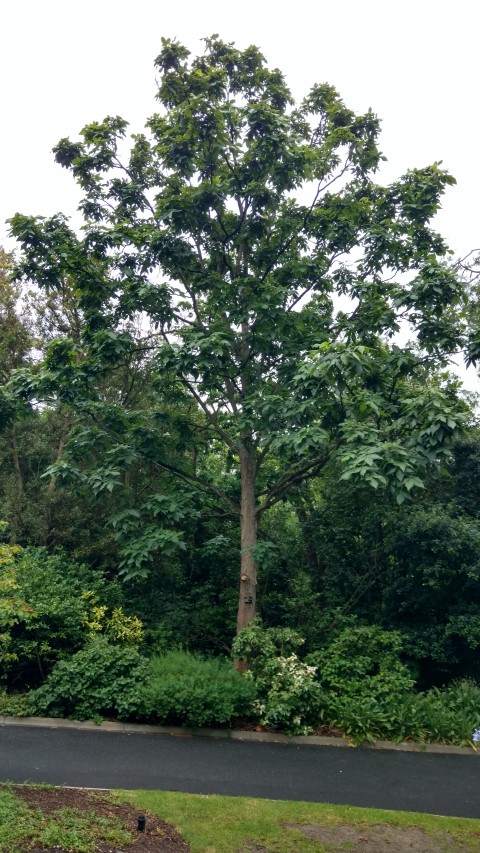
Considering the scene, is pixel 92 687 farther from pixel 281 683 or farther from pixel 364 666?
pixel 364 666

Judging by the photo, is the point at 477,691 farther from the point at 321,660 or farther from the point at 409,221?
the point at 409,221

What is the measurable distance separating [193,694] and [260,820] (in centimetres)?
279

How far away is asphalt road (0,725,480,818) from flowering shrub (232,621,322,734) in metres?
0.36

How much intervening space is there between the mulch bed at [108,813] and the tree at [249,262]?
14.8 feet

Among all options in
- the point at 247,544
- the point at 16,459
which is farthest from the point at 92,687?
the point at 16,459

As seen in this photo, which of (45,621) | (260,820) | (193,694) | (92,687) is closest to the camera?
(260,820)

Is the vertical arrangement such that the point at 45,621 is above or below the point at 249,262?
below

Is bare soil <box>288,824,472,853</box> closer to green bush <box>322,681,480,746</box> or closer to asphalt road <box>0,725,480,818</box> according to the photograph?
asphalt road <box>0,725,480,818</box>

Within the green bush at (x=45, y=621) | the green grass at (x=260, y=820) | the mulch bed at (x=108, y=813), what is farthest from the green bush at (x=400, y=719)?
the mulch bed at (x=108, y=813)

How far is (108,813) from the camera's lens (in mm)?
5832

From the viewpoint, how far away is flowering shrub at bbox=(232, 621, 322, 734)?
8.96 metres

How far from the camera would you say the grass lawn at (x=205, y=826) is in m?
5.19

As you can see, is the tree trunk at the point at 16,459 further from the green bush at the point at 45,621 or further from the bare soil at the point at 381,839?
the bare soil at the point at 381,839

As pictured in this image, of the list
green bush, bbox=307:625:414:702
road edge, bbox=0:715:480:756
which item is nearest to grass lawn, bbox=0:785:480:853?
road edge, bbox=0:715:480:756
